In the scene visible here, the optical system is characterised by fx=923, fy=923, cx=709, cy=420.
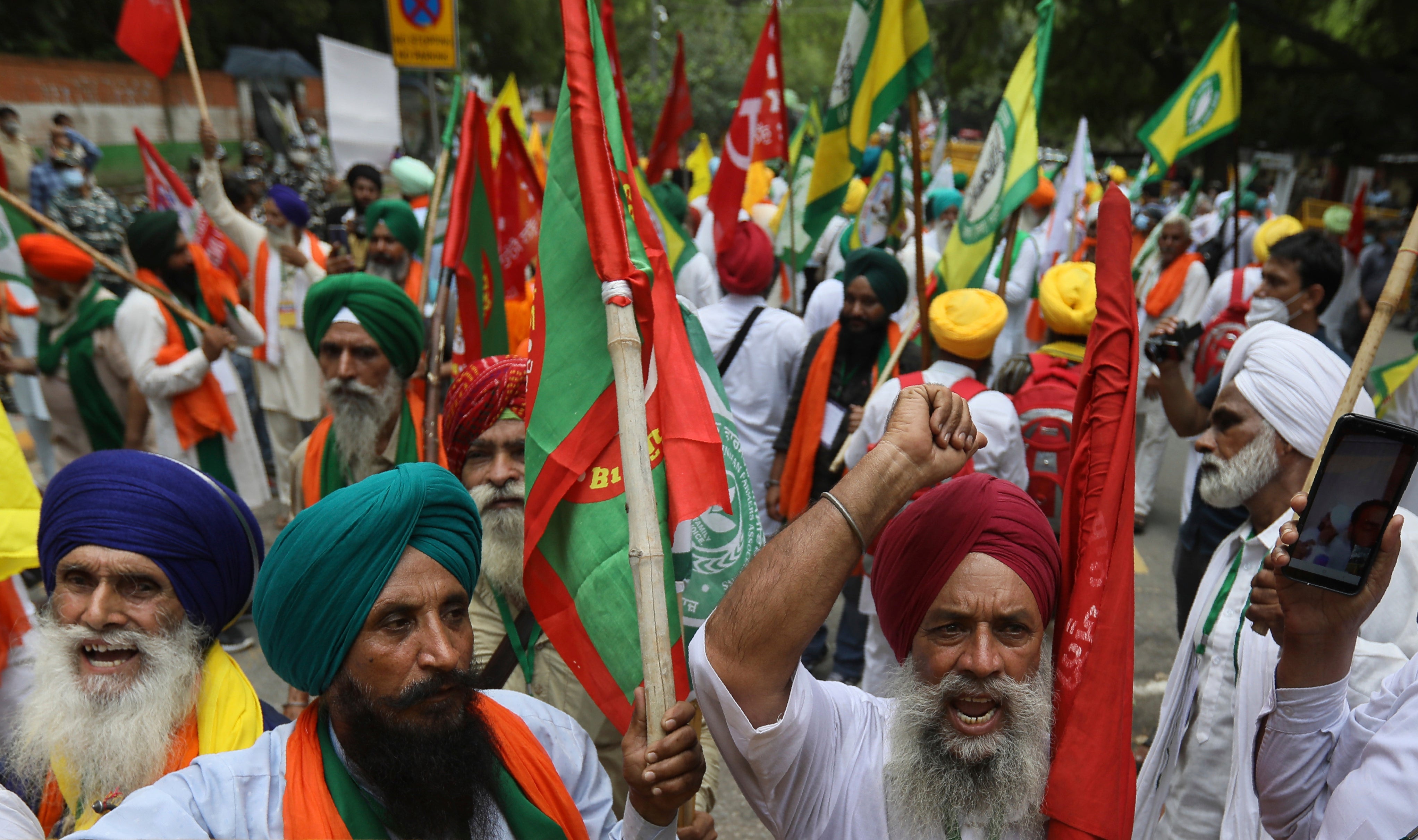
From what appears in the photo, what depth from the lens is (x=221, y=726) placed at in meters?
2.08

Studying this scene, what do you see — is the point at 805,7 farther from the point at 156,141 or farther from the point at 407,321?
the point at 407,321

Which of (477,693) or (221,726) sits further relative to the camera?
(221,726)

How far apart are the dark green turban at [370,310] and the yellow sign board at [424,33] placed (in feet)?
14.6

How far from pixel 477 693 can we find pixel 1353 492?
1640 mm

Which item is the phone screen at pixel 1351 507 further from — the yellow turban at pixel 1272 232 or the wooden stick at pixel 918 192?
the yellow turban at pixel 1272 232

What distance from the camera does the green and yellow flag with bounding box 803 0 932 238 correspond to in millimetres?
4023

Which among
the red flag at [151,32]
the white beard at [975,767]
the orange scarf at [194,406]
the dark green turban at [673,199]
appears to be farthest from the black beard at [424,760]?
the dark green turban at [673,199]

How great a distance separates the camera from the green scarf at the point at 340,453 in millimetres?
3430

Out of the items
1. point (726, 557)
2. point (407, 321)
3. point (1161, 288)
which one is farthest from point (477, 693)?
point (1161, 288)

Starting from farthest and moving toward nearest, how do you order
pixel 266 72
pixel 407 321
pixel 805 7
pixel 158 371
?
pixel 805 7 < pixel 266 72 < pixel 158 371 < pixel 407 321

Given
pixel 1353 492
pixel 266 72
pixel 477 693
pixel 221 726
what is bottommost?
pixel 221 726

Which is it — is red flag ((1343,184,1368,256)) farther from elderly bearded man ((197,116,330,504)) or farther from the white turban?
elderly bearded man ((197,116,330,504))

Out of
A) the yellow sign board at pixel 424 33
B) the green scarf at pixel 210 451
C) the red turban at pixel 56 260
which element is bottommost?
the green scarf at pixel 210 451

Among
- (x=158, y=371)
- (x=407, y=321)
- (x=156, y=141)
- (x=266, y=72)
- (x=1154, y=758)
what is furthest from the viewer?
(x=266, y=72)
